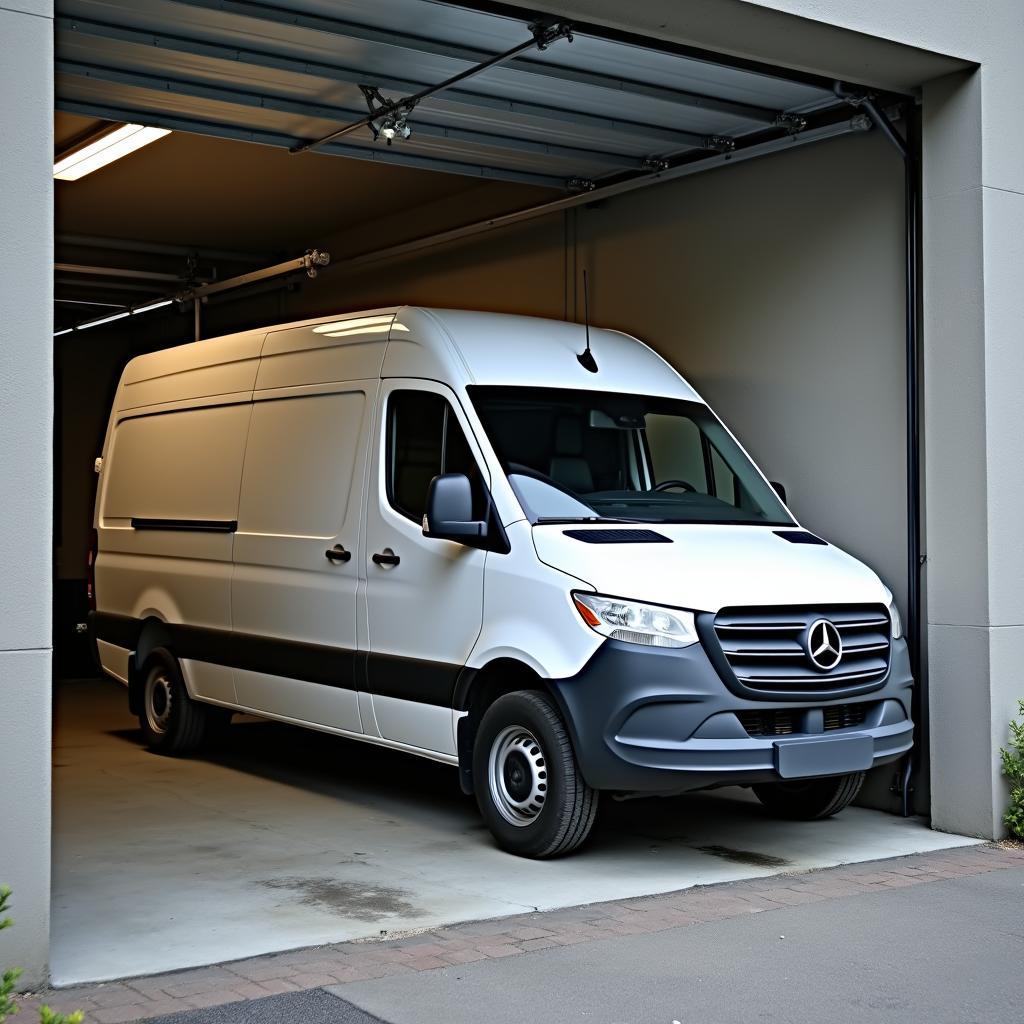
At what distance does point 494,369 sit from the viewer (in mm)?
7672

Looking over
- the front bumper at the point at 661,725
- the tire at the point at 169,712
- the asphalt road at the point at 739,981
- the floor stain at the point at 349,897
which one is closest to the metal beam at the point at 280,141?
the tire at the point at 169,712

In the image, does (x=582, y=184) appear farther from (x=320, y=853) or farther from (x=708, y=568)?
(x=320, y=853)

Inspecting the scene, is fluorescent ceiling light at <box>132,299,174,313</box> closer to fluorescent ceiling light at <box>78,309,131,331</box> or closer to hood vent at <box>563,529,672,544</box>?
fluorescent ceiling light at <box>78,309,131,331</box>

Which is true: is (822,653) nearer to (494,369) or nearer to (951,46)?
(494,369)

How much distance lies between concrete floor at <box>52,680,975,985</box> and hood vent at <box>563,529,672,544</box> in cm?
152

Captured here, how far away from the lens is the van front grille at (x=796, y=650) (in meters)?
6.59

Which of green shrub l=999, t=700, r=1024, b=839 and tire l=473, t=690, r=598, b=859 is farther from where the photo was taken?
green shrub l=999, t=700, r=1024, b=839

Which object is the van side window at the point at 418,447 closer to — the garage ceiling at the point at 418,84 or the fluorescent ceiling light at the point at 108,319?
the garage ceiling at the point at 418,84

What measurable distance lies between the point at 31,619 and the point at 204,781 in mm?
4610

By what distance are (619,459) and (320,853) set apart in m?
2.54

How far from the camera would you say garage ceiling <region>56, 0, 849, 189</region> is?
7.47 m

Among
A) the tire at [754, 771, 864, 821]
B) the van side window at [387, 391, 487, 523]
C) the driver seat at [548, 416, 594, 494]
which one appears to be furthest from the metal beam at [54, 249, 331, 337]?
the tire at [754, 771, 864, 821]

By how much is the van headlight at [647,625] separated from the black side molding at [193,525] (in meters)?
3.61

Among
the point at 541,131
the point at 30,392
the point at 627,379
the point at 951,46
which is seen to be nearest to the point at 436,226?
the point at 541,131
